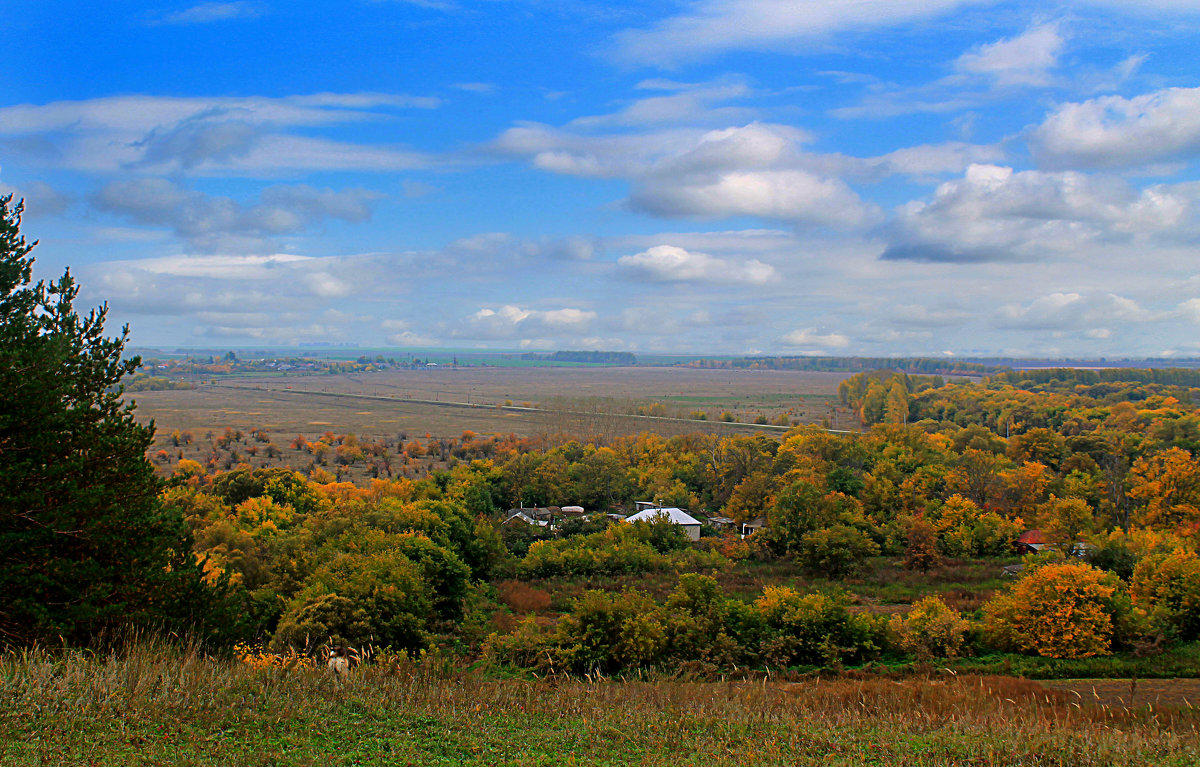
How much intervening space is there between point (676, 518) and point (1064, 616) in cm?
1879

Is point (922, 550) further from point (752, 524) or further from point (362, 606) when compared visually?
point (362, 606)

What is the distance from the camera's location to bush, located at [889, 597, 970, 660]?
63.1ft

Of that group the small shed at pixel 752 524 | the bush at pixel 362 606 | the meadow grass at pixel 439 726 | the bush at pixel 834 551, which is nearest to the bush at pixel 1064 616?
the bush at pixel 834 551

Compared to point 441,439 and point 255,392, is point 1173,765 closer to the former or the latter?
point 441,439

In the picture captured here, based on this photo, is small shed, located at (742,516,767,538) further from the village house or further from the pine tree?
the pine tree

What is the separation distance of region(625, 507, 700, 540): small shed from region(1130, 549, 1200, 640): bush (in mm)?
17640

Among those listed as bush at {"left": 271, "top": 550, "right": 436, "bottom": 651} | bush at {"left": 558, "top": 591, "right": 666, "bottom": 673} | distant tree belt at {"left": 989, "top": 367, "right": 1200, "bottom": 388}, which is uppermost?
distant tree belt at {"left": 989, "top": 367, "right": 1200, "bottom": 388}

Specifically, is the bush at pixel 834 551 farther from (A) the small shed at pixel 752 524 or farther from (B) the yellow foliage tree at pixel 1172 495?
(B) the yellow foliage tree at pixel 1172 495

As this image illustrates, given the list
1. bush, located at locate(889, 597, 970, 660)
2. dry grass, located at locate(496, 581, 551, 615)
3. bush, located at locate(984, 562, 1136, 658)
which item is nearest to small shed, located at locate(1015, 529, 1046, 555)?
bush, located at locate(984, 562, 1136, 658)

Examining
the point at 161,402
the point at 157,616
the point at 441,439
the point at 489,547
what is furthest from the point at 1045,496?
the point at 161,402

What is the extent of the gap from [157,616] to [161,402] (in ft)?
331

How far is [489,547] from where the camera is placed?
95.1 feet

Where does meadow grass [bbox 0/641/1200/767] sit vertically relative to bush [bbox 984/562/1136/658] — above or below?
above

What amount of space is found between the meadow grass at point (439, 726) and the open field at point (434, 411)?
139ft
